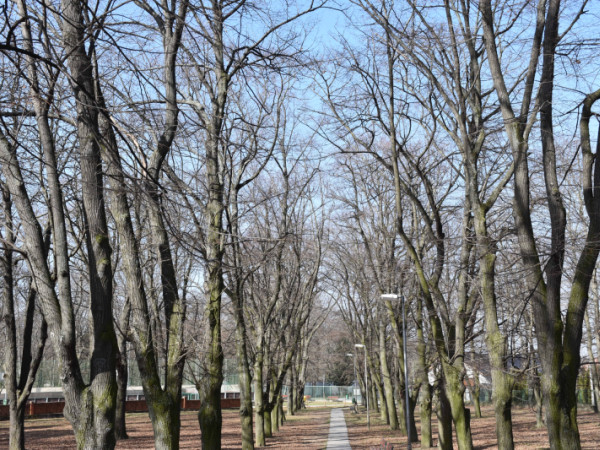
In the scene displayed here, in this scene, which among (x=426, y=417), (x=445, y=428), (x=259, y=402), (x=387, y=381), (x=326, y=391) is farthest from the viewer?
(x=326, y=391)

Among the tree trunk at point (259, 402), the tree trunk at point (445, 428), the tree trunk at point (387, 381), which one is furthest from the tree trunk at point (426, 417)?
the tree trunk at point (387, 381)

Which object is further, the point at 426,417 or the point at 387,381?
the point at 387,381

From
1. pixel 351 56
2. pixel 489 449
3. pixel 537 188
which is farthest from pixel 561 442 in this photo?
pixel 489 449

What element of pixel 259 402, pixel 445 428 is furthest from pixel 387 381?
pixel 445 428

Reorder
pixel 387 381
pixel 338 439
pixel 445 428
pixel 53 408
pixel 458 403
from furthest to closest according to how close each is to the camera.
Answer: pixel 53 408, pixel 387 381, pixel 338 439, pixel 445 428, pixel 458 403

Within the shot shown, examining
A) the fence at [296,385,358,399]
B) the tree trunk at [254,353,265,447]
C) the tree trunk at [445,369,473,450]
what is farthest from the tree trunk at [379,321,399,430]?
the fence at [296,385,358,399]

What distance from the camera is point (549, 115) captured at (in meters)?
10.4

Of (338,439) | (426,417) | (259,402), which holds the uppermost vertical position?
(259,402)

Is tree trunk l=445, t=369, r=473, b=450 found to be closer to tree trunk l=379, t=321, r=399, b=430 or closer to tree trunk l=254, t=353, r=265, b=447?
tree trunk l=254, t=353, r=265, b=447

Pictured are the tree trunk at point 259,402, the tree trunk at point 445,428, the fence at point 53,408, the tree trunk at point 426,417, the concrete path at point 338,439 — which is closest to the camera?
the tree trunk at point 445,428

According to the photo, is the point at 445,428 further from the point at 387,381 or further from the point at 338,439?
the point at 387,381

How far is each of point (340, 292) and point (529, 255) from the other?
987 inches

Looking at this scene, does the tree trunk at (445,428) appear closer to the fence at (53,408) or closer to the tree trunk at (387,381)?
the tree trunk at (387,381)

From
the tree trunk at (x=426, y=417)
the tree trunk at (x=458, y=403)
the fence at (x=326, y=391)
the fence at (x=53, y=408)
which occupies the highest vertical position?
the tree trunk at (x=458, y=403)
